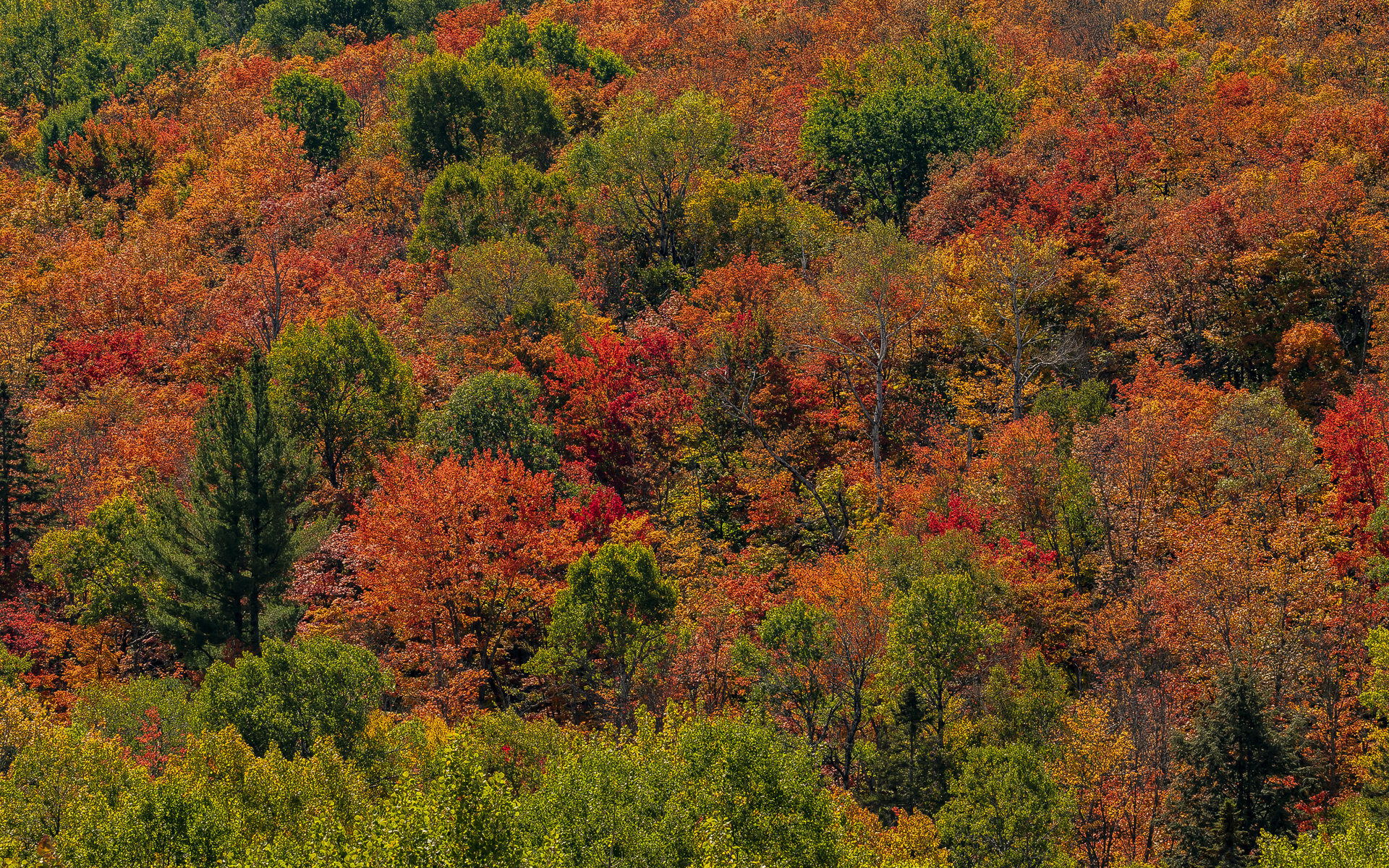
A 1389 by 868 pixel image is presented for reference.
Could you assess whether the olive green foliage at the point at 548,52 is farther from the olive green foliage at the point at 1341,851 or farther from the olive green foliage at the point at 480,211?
the olive green foliage at the point at 1341,851

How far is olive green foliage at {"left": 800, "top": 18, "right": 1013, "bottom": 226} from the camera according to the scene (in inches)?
3452

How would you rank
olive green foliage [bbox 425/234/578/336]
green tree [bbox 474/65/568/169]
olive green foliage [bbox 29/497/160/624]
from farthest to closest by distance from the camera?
green tree [bbox 474/65/568/169] → olive green foliage [bbox 425/234/578/336] → olive green foliage [bbox 29/497/160/624]

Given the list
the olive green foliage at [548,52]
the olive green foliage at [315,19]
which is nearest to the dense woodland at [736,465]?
the olive green foliage at [548,52]

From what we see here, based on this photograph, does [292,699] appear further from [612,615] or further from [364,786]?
[612,615]

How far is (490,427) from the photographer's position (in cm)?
5962

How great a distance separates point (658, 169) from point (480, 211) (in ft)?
43.6

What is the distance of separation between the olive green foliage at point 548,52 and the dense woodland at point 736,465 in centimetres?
838

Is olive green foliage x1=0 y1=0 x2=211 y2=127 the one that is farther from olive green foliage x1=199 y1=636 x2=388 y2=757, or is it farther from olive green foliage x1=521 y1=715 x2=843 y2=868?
olive green foliage x1=521 y1=715 x2=843 y2=868

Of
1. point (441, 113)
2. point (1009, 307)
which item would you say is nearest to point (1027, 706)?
point (1009, 307)

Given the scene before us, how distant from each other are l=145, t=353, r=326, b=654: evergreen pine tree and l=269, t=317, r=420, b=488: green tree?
8.82 meters

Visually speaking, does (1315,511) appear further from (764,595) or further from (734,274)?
(734,274)

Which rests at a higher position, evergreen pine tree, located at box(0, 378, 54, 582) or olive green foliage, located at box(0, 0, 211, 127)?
olive green foliage, located at box(0, 0, 211, 127)

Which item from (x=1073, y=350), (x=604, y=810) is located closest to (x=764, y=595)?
(x=604, y=810)

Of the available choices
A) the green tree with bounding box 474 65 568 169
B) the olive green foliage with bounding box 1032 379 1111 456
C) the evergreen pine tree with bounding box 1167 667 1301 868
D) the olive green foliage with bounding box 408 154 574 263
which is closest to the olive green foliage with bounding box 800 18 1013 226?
the olive green foliage with bounding box 408 154 574 263
